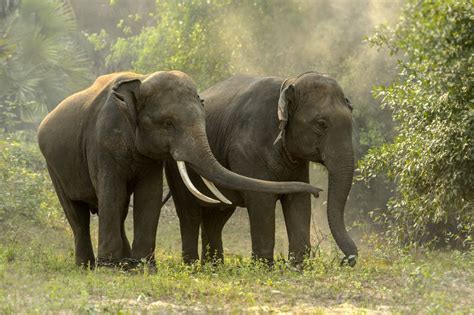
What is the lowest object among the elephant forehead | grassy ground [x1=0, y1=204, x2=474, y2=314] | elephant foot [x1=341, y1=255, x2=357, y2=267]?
elephant foot [x1=341, y1=255, x2=357, y2=267]

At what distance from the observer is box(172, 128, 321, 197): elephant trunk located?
10.7 metres

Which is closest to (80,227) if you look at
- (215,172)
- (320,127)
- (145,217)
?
(145,217)

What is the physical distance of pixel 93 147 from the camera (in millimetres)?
12094

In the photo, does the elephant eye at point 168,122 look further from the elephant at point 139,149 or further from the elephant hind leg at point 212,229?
the elephant hind leg at point 212,229

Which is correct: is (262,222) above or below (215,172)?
below

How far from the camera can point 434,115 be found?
12.8 metres

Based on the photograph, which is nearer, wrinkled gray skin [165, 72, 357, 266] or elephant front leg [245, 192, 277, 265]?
wrinkled gray skin [165, 72, 357, 266]

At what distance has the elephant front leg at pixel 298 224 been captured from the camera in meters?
12.3

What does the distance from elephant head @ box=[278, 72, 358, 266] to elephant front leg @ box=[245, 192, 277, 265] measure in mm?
651

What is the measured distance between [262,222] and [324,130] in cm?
131

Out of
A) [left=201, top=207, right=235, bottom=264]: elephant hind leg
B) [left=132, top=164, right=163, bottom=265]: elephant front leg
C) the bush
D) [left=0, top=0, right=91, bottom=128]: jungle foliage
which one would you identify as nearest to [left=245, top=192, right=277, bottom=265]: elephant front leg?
[left=132, top=164, right=163, bottom=265]: elephant front leg

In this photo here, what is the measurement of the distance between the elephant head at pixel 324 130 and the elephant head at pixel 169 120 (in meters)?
1.19

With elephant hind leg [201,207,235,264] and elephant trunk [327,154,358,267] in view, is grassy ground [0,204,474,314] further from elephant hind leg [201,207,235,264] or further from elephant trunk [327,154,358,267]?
elephant hind leg [201,207,235,264]

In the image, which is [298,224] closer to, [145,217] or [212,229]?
[145,217]
